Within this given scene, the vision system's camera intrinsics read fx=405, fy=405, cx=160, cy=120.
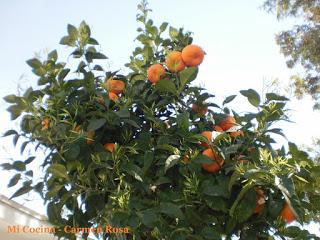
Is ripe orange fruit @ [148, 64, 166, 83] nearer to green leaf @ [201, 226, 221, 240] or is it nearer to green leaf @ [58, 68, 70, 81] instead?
green leaf @ [58, 68, 70, 81]

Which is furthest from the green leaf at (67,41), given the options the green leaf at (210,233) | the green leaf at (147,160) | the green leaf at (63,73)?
the green leaf at (210,233)

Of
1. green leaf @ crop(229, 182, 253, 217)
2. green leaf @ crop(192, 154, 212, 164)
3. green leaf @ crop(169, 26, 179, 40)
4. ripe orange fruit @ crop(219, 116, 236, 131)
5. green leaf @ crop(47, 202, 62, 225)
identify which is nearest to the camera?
green leaf @ crop(229, 182, 253, 217)

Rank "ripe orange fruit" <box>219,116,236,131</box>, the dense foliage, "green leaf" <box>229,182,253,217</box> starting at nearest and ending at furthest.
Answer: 1. "green leaf" <box>229,182,253,217</box>
2. "ripe orange fruit" <box>219,116,236,131</box>
3. the dense foliage

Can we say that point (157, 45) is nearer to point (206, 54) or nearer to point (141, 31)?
point (141, 31)

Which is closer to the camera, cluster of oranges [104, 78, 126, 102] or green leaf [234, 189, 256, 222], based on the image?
green leaf [234, 189, 256, 222]

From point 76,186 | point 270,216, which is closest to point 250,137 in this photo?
point 270,216

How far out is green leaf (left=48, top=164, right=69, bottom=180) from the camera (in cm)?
99

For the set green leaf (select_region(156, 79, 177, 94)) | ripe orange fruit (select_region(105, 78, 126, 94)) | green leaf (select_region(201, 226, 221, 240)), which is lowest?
green leaf (select_region(201, 226, 221, 240))

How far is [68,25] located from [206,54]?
1.48 feet

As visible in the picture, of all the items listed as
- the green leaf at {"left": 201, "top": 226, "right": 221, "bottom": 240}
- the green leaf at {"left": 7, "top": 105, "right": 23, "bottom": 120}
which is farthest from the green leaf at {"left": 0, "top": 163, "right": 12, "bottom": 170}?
the green leaf at {"left": 201, "top": 226, "right": 221, "bottom": 240}

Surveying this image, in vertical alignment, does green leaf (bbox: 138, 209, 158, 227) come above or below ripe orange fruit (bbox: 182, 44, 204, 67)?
below

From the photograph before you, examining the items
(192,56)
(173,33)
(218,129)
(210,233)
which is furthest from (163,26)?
(210,233)

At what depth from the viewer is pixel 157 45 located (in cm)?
149

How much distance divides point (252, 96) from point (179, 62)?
12.0 inches
